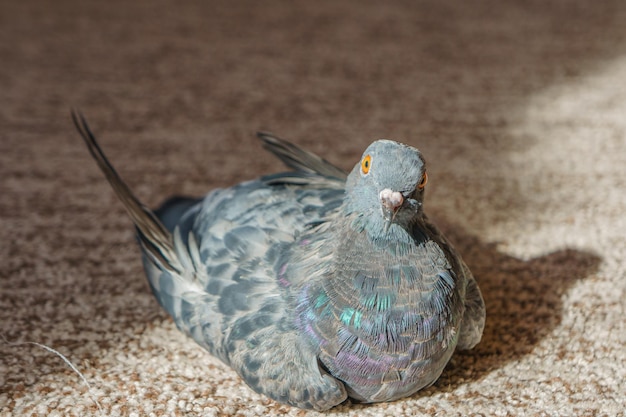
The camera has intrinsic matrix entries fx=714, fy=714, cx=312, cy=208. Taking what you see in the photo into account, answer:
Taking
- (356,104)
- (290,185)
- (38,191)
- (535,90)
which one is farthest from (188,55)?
(290,185)

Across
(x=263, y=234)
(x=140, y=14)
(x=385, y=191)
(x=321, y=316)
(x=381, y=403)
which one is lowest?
(x=381, y=403)

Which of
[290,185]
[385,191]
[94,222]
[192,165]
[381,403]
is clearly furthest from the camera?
[192,165]

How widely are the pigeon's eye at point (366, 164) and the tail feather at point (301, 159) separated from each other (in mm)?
457

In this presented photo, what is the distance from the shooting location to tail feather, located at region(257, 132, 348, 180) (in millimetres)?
2027

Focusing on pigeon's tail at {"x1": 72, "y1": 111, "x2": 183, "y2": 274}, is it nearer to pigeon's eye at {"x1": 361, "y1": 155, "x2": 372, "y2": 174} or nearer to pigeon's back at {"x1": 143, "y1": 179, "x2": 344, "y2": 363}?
pigeon's back at {"x1": 143, "y1": 179, "x2": 344, "y2": 363}

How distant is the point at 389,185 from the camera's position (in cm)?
146

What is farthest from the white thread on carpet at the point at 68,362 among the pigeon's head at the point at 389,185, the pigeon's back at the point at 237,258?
the pigeon's head at the point at 389,185

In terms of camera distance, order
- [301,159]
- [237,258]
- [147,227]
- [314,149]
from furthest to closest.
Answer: [314,149], [301,159], [147,227], [237,258]

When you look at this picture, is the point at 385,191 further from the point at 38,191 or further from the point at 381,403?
the point at 38,191

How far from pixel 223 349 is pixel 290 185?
0.48 meters

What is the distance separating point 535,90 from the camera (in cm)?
345

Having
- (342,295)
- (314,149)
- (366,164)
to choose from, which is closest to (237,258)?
(342,295)

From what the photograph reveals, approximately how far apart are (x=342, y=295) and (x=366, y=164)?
0.29m

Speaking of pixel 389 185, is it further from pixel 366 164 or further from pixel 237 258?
pixel 237 258
